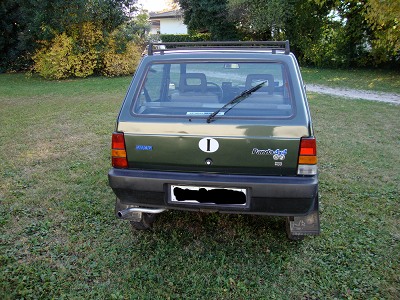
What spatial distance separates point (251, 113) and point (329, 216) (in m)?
1.70

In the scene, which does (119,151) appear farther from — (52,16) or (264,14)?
(264,14)

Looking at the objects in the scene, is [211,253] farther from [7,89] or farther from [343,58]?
[343,58]

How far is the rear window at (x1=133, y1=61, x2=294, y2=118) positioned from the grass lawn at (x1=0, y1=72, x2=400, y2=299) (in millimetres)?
1237

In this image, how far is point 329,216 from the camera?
3.84m

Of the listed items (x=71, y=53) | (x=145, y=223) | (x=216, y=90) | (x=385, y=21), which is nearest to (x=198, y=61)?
(x=216, y=90)

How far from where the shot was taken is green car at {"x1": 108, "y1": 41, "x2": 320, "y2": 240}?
274cm

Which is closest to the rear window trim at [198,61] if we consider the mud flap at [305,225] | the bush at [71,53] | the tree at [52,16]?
the mud flap at [305,225]

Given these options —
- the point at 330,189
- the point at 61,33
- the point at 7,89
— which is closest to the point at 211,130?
the point at 330,189

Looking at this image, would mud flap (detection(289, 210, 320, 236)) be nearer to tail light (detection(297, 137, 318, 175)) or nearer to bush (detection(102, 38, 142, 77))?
tail light (detection(297, 137, 318, 175))

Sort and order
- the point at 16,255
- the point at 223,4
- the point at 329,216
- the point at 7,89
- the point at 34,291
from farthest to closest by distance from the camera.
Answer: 1. the point at 223,4
2. the point at 7,89
3. the point at 329,216
4. the point at 16,255
5. the point at 34,291

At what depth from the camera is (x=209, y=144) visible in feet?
9.18

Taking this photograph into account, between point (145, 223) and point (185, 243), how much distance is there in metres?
0.44

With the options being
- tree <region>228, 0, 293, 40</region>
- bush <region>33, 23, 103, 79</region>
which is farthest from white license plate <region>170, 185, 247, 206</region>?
tree <region>228, 0, 293, 40</region>

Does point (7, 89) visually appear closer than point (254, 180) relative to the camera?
No
